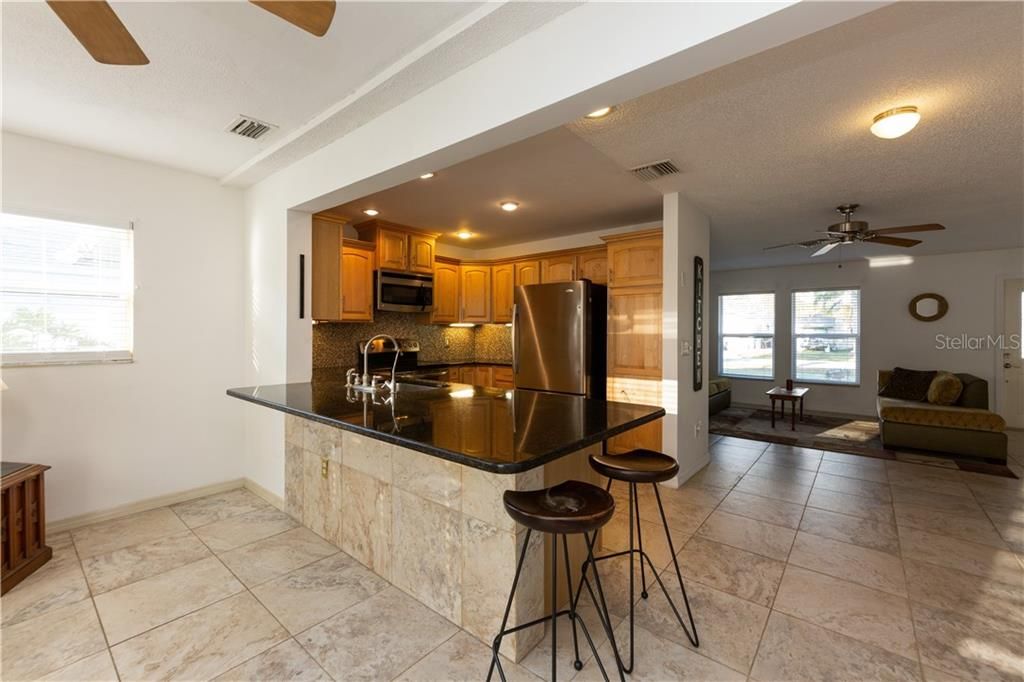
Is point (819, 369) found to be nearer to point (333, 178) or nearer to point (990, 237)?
point (990, 237)

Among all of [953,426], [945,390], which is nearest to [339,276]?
[953,426]

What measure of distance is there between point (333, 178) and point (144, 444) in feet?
8.01

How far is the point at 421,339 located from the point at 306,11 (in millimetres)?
4341

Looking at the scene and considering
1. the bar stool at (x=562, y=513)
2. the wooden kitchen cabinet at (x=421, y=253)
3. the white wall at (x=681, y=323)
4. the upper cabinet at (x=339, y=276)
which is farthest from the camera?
the wooden kitchen cabinet at (x=421, y=253)

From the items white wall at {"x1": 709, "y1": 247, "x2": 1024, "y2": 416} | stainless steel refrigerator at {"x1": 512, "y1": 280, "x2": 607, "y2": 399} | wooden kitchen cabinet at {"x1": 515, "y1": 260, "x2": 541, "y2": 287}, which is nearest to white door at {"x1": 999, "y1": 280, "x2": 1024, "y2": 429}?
white wall at {"x1": 709, "y1": 247, "x2": 1024, "y2": 416}

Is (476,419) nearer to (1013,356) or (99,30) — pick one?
(99,30)

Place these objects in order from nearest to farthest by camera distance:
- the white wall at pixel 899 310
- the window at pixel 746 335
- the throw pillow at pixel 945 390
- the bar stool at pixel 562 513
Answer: the bar stool at pixel 562 513 < the throw pillow at pixel 945 390 < the white wall at pixel 899 310 < the window at pixel 746 335

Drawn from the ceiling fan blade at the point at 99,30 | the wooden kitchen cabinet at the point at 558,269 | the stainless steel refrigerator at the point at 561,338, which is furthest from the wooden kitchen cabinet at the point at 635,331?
the ceiling fan blade at the point at 99,30

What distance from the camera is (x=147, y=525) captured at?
9.72ft

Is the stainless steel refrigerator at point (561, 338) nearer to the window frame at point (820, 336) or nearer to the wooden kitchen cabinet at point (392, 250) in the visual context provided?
the wooden kitchen cabinet at point (392, 250)

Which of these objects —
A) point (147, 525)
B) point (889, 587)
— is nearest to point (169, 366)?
point (147, 525)

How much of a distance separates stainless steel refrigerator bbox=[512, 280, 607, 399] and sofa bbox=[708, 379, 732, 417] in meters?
2.87

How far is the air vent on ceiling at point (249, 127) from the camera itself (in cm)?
253

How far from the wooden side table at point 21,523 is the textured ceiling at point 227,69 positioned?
201cm
